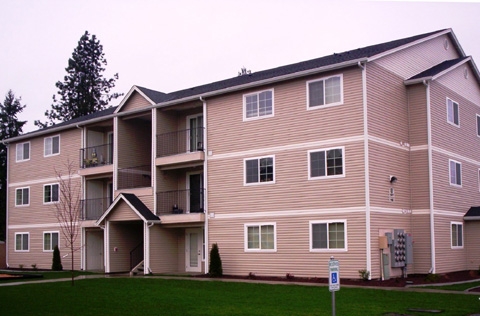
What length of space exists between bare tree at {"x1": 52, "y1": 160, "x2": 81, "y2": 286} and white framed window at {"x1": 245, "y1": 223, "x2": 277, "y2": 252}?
1173cm

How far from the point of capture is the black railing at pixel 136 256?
32.0 metres

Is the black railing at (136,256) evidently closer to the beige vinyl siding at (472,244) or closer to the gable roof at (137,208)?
the gable roof at (137,208)

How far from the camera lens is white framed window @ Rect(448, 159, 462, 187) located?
27516 mm

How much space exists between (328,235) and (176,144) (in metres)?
10.7

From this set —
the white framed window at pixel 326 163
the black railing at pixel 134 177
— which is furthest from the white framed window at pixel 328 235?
the black railing at pixel 134 177

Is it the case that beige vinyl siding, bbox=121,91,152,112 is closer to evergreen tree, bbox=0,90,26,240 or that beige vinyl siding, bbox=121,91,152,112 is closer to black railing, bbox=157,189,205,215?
black railing, bbox=157,189,205,215

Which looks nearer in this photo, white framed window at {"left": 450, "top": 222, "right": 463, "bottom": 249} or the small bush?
the small bush

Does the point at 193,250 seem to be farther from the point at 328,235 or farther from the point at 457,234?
the point at 457,234

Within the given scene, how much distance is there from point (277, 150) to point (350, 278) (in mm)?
6077

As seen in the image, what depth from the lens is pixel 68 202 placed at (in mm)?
33812

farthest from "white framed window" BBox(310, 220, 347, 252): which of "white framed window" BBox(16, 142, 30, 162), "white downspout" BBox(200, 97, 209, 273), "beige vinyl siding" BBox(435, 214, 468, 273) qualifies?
"white framed window" BBox(16, 142, 30, 162)

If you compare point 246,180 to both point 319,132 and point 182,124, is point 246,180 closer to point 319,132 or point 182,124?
point 319,132

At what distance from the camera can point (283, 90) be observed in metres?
25.7

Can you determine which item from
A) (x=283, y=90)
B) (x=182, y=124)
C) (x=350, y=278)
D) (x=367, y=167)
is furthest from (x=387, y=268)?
(x=182, y=124)
